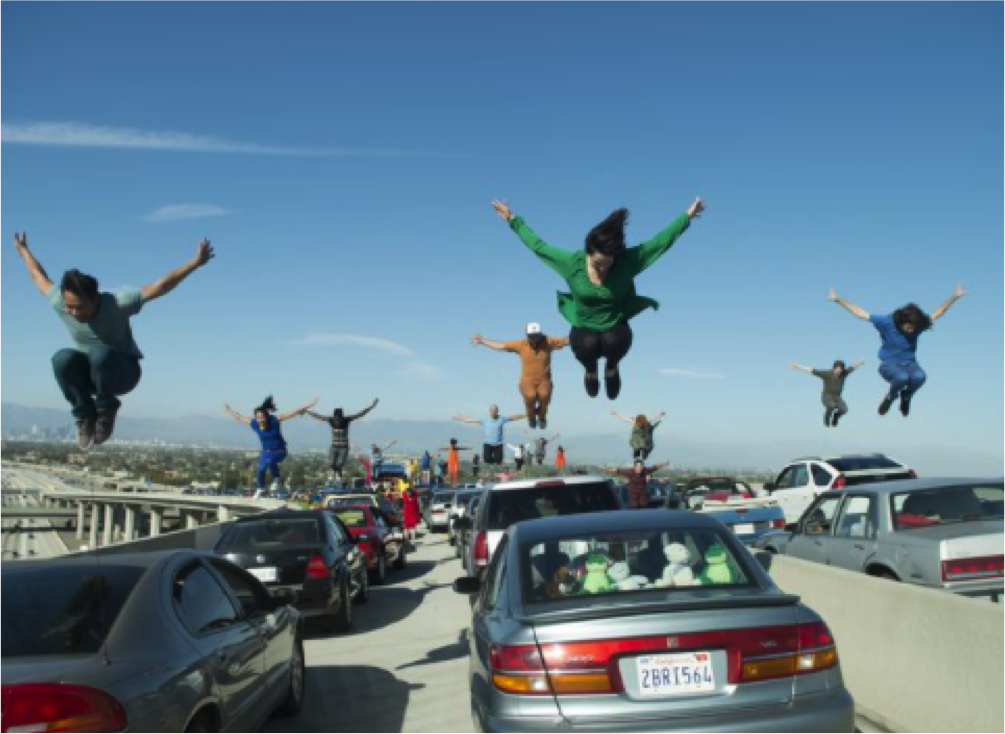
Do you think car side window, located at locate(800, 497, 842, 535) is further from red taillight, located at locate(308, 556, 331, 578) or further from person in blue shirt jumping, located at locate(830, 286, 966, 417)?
red taillight, located at locate(308, 556, 331, 578)

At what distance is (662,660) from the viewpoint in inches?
164

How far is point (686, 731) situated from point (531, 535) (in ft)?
5.79

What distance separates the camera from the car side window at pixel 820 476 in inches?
677

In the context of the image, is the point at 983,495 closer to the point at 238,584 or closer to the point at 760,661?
the point at 760,661

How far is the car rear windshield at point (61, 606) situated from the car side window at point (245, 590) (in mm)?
1252

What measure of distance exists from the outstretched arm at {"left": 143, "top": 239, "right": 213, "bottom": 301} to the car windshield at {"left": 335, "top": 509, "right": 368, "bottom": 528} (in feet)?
36.9

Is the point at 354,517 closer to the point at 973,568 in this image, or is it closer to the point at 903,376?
the point at 903,376

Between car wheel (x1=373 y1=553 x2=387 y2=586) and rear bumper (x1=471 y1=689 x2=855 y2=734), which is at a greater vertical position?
rear bumper (x1=471 y1=689 x2=855 y2=734)

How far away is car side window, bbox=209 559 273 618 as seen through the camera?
638cm

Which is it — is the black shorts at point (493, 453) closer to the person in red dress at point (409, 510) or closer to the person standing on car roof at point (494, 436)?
the person standing on car roof at point (494, 436)

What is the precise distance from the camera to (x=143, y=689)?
13.9 feet

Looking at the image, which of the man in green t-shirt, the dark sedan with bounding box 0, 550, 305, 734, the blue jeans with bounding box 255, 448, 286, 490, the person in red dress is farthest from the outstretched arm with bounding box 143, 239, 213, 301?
the person in red dress

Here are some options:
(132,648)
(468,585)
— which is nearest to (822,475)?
(468,585)

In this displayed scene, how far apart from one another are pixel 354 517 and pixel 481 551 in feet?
26.4
